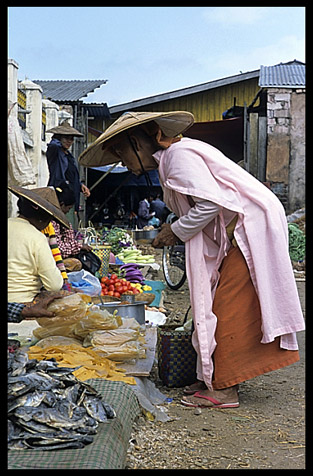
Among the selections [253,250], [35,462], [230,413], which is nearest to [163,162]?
[253,250]

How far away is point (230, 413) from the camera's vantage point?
12.1 feet

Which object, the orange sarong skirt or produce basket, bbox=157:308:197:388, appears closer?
the orange sarong skirt

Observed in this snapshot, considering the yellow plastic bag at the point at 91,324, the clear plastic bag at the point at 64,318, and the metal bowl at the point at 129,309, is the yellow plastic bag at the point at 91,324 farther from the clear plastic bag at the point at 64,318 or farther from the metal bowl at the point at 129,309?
Result: the metal bowl at the point at 129,309

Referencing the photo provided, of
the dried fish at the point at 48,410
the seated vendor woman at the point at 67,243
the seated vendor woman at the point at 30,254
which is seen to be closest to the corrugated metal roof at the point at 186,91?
the seated vendor woman at the point at 67,243

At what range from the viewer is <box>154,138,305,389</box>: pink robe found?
3650 millimetres

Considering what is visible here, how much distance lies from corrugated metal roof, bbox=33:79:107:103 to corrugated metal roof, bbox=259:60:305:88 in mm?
4817

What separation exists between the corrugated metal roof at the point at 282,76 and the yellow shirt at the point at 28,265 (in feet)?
37.8

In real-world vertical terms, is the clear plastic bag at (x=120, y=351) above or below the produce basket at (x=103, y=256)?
below

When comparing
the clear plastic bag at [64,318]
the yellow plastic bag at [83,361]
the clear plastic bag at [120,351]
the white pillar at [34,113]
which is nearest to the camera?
the yellow plastic bag at [83,361]

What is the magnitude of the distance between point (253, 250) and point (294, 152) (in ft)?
36.7

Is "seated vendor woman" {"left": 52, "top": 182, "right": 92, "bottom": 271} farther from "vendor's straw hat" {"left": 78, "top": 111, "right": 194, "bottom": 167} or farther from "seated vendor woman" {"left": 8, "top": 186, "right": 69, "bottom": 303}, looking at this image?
"seated vendor woman" {"left": 8, "top": 186, "right": 69, "bottom": 303}

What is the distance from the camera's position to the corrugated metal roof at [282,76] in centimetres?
1432

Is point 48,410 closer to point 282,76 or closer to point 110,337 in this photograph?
point 110,337

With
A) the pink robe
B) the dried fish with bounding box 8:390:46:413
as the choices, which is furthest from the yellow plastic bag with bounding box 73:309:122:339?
the dried fish with bounding box 8:390:46:413
